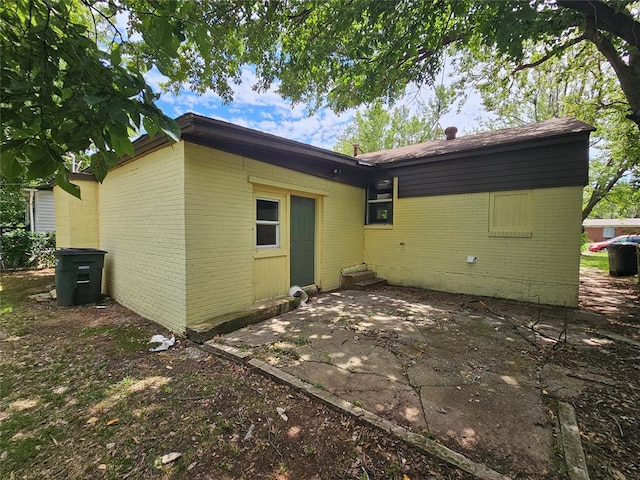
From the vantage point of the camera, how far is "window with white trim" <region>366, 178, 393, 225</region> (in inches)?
320

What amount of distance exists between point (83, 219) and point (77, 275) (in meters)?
2.06

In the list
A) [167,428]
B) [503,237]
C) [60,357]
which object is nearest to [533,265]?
[503,237]

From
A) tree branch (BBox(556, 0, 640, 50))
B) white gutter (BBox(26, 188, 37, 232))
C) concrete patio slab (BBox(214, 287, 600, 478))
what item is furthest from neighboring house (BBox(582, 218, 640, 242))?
white gutter (BBox(26, 188, 37, 232))

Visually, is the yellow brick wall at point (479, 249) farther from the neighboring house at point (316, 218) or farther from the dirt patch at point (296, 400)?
the dirt patch at point (296, 400)

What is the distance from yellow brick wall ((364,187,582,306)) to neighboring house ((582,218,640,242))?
41877 millimetres

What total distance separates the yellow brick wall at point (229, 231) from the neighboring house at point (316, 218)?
0.02m

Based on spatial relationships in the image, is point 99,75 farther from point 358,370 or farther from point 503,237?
point 503,237

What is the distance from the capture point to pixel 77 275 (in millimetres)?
5688

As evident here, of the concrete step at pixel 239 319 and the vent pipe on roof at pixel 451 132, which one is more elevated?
the vent pipe on roof at pixel 451 132

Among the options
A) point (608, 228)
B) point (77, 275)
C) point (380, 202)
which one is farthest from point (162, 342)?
point (608, 228)

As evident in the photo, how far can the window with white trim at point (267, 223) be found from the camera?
17.9 ft

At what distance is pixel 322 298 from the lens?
6.38 meters

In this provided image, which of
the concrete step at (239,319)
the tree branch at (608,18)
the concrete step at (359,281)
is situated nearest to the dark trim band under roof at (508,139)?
the tree branch at (608,18)

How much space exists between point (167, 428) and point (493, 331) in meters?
4.57
